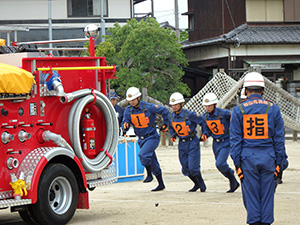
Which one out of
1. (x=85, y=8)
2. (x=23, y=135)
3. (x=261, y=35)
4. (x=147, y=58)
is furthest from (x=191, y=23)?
(x=23, y=135)

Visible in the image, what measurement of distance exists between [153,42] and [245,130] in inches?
869

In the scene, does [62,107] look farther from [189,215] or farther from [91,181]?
[189,215]

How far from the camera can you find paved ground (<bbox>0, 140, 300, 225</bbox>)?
416 inches

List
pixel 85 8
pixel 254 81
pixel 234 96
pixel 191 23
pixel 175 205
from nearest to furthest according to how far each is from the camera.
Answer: pixel 254 81 → pixel 175 205 → pixel 234 96 → pixel 191 23 → pixel 85 8

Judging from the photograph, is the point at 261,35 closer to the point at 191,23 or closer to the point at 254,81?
the point at 191,23

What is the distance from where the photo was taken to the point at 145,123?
1502cm

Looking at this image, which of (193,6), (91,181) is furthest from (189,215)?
(193,6)

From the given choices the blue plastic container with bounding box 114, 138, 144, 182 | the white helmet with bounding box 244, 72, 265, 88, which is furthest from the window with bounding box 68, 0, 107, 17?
the white helmet with bounding box 244, 72, 265, 88

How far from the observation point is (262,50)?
35812 millimetres

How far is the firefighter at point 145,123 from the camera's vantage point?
14.9 meters

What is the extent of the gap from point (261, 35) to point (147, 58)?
25.5 ft

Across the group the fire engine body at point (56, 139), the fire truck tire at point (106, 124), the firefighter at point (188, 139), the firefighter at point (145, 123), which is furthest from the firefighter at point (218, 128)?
the fire truck tire at point (106, 124)

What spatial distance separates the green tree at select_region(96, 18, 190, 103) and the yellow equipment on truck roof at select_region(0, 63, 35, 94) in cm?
1986

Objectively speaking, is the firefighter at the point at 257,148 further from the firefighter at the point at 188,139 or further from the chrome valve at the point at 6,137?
the firefighter at the point at 188,139
